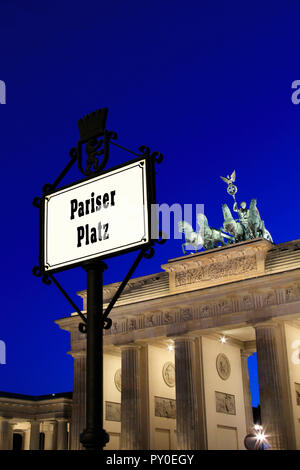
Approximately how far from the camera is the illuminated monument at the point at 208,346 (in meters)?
38.1

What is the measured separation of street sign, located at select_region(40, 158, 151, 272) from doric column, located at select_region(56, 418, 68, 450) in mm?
51084

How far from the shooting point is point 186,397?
40875mm

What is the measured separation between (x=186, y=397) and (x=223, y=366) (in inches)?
208

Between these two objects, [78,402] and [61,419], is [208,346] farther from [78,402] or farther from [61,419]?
[61,419]

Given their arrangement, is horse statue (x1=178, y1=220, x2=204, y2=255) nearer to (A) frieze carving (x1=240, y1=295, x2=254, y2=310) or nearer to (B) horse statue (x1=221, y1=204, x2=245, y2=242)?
(B) horse statue (x1=221, y1=204, x2=245, y2=242)

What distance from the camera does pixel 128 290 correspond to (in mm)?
47219

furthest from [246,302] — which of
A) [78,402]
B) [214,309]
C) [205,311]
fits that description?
[78,402]

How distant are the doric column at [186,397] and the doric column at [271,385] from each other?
5.06 m

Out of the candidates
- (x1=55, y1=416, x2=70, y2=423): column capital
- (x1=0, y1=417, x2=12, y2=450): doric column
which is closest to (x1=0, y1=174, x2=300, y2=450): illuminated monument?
(x1=55, y1=416, x2=70, y2=423): column capital

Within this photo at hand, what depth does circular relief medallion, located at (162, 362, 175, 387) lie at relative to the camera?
47.9 meters

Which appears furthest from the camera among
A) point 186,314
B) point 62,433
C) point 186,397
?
point 62,433

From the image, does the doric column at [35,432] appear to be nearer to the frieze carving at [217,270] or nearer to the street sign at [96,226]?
the frieze carving at [217,270]

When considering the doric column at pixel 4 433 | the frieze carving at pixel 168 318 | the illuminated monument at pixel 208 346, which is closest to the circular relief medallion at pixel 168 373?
the illuminated monument at pixel 208 346
